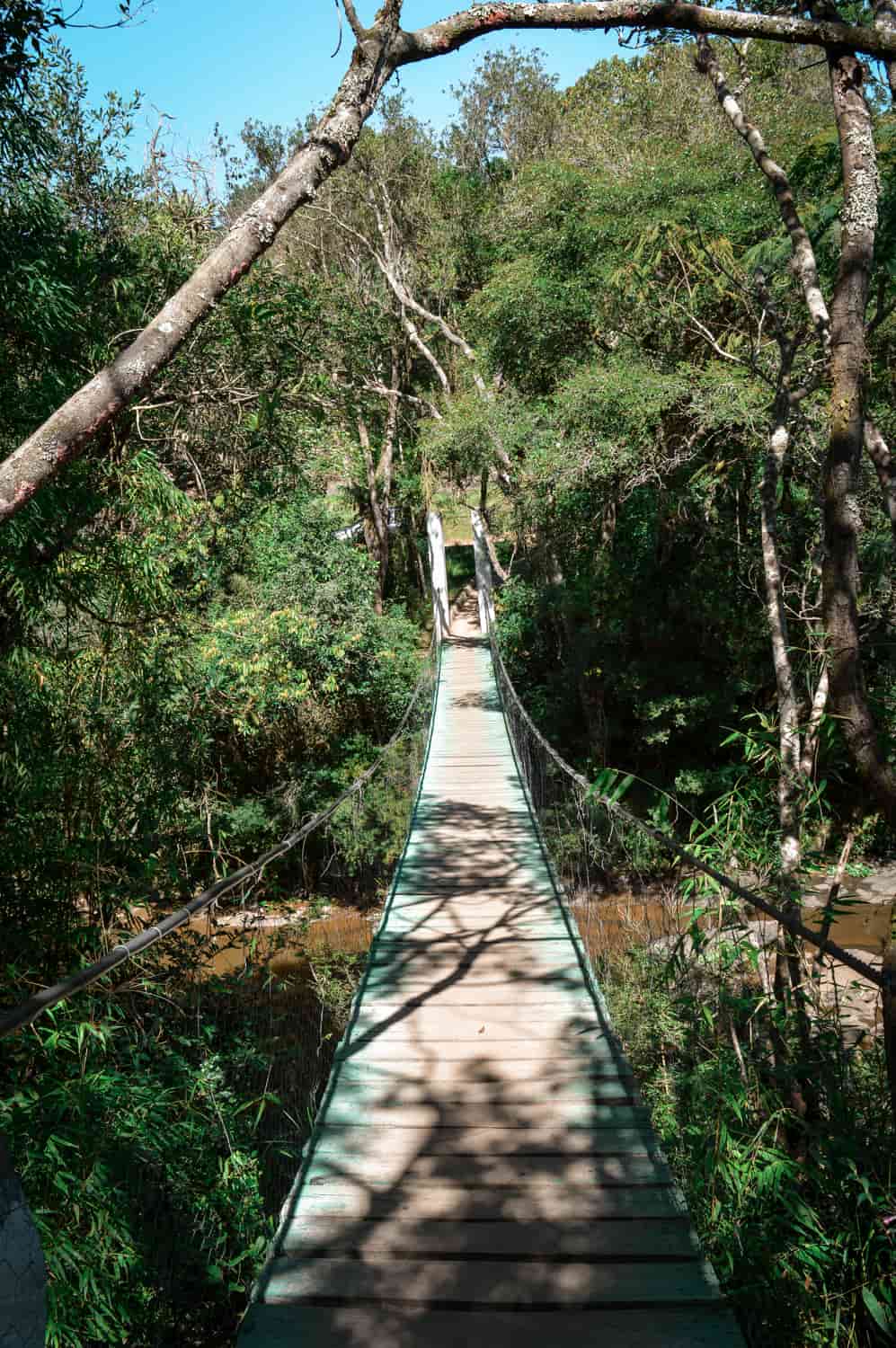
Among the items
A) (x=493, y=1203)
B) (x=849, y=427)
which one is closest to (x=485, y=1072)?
(x=493, y=1203)

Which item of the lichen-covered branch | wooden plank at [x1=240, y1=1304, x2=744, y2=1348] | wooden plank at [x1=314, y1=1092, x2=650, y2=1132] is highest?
the lichen-covered branch

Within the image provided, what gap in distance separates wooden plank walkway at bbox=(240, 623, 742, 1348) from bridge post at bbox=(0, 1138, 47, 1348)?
2.50 ft

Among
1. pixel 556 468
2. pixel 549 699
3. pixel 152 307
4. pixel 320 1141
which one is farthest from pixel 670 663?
pixel 320 1141

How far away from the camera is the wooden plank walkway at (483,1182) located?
1338 mm

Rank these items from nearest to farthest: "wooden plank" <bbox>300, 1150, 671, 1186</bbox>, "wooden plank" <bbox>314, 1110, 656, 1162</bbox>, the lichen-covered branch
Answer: "wooden plank" <bbox>300, 1150, 671, 1186</bbox>, "wooden plank" <bbox>314, 1110, 656, 1162</bbox>, the lichen-covered branch

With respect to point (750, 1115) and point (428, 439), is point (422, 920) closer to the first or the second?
point (750, 1115)

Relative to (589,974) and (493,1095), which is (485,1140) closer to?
(493,1095)

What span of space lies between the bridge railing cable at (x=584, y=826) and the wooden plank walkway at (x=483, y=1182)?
0.50 meters

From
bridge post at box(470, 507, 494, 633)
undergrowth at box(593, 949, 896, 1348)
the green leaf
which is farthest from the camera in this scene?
bridge post at box(470, 507, 494, 633)

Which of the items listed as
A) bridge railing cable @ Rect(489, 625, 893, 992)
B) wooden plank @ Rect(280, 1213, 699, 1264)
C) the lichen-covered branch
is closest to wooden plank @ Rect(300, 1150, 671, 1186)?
wooden plank @ Rect(280, 1213, 699, 1264)

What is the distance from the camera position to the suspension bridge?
130cm

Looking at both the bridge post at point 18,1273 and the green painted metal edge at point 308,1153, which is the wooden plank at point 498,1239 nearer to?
the green painted metal edge at point 308,1153

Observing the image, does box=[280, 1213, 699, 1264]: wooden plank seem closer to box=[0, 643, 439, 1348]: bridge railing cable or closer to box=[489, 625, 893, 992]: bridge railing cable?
box=[0, 643, 439, 1348]: bridge railing cable

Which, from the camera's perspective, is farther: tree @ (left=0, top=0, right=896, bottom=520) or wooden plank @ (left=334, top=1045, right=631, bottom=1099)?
wooden plank @ (left=334, top=1045, right=631, bottom=1099)
